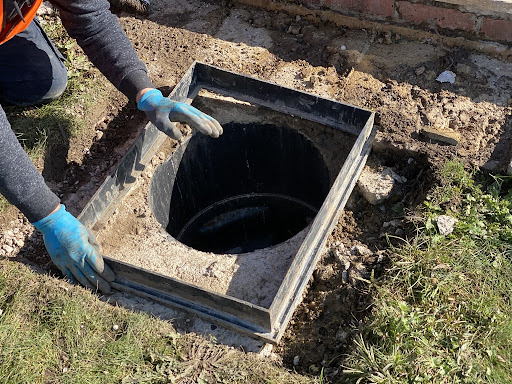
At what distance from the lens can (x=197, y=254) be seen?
2836 mm

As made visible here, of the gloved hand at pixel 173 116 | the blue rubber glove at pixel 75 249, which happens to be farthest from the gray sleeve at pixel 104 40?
the blue rubber glove at pixel 75 249

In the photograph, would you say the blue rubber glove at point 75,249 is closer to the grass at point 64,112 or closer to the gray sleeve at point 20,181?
the gray sleeve at point 20,181

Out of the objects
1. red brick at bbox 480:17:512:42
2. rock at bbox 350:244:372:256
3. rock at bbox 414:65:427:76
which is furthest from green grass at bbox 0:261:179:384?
red brick at bbox 480:17:512:42

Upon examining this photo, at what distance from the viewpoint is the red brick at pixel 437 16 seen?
347 cm

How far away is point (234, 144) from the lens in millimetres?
3629

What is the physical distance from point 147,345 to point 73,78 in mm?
2084

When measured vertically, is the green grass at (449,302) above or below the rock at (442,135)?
below

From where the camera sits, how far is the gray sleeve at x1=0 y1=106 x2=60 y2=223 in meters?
2.42

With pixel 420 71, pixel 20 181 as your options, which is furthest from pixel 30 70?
pixel 420 71

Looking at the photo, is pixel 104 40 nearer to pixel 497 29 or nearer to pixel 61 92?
pixel 61 92

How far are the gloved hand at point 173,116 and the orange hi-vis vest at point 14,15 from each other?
68cm

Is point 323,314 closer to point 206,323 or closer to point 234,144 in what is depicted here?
point 206,323

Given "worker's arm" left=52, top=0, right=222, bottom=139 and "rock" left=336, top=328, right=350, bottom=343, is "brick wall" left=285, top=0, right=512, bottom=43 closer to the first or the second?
"worker's arm" left=52, top=0, right=222, bottom=139

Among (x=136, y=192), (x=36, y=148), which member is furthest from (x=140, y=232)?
(x=36, y=148)
